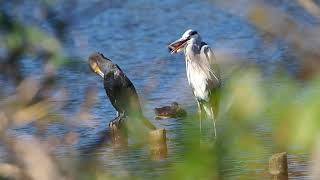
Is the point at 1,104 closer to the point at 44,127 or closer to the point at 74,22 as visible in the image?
the point at 44,127

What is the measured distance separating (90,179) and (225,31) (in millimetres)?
9465

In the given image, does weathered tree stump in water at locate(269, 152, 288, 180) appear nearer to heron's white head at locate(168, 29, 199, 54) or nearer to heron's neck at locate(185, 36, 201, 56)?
heron's white head at locate(168, 29, 199, 54)

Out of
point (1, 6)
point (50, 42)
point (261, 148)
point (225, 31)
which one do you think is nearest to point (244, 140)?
point (261, 148)

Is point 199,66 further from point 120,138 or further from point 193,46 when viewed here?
point 120,138

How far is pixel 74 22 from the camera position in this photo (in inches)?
64.7

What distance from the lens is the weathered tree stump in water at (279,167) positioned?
608 cm

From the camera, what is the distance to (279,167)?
633cm

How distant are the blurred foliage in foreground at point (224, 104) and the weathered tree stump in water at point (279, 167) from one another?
4.21 meters

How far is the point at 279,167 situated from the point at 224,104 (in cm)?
462

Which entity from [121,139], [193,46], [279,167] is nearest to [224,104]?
[121,139]

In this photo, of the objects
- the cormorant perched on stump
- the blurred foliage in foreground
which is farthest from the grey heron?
the blurred foliage in foreground

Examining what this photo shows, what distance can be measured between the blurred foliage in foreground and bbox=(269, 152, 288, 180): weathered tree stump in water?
4209mm

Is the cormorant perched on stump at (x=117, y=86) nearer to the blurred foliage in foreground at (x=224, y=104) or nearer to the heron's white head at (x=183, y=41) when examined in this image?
the heron's white head at (x=183, y=41)

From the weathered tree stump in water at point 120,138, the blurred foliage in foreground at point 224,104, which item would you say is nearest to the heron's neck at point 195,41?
the weathered tree stump in water at point 120,138
